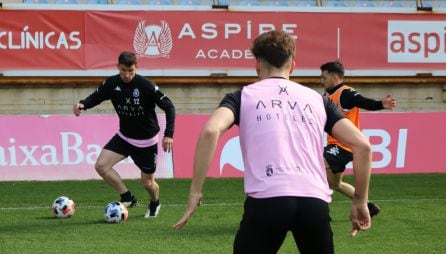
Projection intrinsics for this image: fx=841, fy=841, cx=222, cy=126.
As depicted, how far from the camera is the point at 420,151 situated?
53.0 ft

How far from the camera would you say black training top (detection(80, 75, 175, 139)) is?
9750 millimetres

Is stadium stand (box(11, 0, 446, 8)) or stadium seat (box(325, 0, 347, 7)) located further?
stadium seat (box(325, 0, 347, 7))

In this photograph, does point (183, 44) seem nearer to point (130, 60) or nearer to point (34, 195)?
point (34, 195)

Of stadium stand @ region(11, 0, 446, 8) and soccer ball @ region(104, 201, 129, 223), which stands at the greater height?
stadium stand @ region(11, 0, 446, 8)

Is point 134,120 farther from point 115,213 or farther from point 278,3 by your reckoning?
point 278,3

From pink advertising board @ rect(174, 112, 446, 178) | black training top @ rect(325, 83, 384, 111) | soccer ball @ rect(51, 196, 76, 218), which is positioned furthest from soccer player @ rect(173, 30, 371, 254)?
pink advertising board @ rect(174, 112, 446, 178)

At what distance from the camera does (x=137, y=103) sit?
9789 mm

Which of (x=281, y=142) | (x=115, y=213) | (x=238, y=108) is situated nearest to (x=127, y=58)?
(x=115, y=213)

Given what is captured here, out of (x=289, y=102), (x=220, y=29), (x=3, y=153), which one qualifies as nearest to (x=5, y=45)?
(x=3, y=153)

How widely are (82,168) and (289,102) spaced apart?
11.2m

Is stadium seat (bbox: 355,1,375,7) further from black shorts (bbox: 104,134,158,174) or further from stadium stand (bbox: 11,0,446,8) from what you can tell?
black shorts (bbox: 104,134,158,174)

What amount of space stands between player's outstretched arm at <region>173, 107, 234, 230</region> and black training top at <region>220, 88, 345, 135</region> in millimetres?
40

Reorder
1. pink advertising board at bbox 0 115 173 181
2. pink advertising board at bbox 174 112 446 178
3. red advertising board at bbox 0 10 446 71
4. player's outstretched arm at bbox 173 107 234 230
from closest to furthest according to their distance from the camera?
player's outstretched arm at bbox 173 107 234 230 < pink advertising board at bbox 0 115 173 181 < pink advertising board at bbox 174 112 446 178 < red advertising board at bbox 0 10 446 71

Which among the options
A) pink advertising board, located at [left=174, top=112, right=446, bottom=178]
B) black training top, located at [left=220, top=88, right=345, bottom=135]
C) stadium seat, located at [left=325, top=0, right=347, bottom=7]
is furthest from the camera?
stadium seat, located at [left=325, top=0, right=347, bottom=7]
